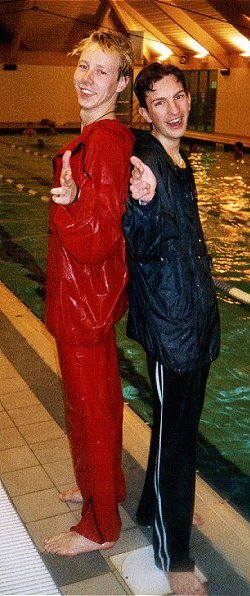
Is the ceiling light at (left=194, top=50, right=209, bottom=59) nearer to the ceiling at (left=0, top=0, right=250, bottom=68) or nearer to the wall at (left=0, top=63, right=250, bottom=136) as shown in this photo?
the ceiling at (left=0, top=0, right=250, bottom=68)

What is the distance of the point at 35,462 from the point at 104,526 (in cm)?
74

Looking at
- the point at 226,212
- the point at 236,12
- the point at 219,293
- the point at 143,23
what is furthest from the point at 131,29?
the point at 219,293

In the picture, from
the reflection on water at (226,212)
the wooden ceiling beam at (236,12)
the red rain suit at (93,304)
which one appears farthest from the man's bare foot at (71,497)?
the wooden ceiling beam at (236,12)

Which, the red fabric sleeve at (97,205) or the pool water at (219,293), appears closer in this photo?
the red fabric sleeve at (97,205)

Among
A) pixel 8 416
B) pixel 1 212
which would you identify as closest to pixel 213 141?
pixel 1 212

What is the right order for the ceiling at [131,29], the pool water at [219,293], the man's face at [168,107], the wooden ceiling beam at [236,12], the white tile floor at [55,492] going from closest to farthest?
1. the man's face at [168,107]
2. the white tile floor at [55,492]
3. the pool water at [219,293]
4. the wooden ceiling beam at [236,12]
5. the ceiling at [131,29]

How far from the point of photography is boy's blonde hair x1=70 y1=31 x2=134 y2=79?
193cm

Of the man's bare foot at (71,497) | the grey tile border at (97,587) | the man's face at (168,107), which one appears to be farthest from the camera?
the man's bare foot at (71,497)

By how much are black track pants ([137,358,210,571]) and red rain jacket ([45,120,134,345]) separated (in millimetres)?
246

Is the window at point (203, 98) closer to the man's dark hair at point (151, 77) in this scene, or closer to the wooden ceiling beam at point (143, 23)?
the wooden ceiling beam at point (143, 23)

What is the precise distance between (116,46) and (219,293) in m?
4.69

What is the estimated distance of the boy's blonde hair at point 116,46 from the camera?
1934 mm

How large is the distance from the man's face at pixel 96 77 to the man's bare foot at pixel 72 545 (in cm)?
148

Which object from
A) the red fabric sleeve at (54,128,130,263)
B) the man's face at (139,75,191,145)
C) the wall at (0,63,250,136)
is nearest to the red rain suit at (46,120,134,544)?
the red fabric sleeve at (54,128,130,263)
